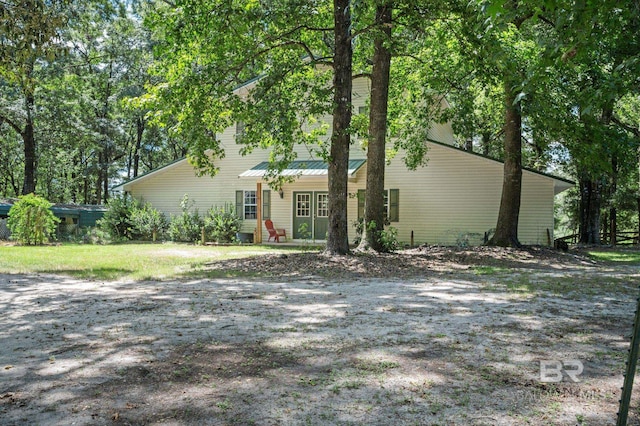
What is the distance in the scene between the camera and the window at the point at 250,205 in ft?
72.4

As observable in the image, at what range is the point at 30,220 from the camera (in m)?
18.5

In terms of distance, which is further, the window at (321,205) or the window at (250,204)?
the window at (250,204)

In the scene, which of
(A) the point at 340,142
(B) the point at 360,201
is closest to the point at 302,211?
(B) the point at 360,201

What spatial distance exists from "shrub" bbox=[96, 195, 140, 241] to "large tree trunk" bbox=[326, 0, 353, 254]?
12221 mm

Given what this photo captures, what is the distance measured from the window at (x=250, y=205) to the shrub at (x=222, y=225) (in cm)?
105

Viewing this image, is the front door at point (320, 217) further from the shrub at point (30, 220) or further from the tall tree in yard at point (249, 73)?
the shrub at point (30, 220)

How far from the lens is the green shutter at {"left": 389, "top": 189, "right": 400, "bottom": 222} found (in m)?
19.9

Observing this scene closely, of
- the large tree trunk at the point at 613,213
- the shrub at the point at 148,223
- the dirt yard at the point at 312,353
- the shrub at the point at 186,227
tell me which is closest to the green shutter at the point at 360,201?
the shrub at the point at 186,227

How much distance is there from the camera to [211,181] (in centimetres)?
2261

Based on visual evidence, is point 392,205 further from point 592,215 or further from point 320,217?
point 592,215

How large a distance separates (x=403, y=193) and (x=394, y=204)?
528 mm

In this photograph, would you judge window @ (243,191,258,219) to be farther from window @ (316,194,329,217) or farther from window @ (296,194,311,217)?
window @ (316,194,329,217)

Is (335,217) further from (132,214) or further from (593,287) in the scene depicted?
(132,214)

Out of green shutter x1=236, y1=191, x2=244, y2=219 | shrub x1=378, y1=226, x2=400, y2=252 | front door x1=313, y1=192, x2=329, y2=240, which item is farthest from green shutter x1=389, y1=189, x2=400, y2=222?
green shutter x1=236, y1=191, x2=244, y2=219
